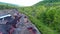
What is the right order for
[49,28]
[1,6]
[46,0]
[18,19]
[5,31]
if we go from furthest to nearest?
[46,0], [1,6], [49,28], [18,19], [5,31]

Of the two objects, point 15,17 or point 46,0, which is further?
point 46,0

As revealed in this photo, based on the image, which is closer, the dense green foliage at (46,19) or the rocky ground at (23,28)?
the rocky ground at (23,28)

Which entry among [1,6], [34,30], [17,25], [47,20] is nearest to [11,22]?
[17,25]

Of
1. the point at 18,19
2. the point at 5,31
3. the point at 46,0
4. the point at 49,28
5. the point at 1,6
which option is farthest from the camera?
the point at 46,0

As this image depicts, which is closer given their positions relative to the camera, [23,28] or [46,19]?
[23,28]

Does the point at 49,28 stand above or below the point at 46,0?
below

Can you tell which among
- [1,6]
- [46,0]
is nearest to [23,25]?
[1,6]

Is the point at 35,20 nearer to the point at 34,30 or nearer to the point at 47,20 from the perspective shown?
the point at 47,20

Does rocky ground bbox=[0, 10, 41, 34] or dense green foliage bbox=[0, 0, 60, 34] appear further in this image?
dense green foliage bbox=[0, 0, 60, 34]

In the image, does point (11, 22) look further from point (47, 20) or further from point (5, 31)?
point (47, 20)
